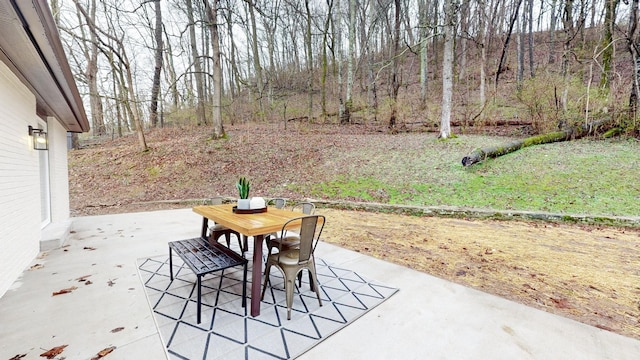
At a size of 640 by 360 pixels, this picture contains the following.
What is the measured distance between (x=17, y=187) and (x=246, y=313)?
10.5 feet

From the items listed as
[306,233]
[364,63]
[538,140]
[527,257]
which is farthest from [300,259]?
[364,63]

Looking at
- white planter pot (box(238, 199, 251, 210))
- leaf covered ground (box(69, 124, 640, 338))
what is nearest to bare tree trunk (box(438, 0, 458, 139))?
leaf covered ground (box(69, 124, 640, 338))

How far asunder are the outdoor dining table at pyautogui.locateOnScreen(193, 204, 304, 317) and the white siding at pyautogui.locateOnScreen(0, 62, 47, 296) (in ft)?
6.09

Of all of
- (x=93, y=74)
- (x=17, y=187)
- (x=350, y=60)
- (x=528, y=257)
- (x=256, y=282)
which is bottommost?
(x=528, y=257)

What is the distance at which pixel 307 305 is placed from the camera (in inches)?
102

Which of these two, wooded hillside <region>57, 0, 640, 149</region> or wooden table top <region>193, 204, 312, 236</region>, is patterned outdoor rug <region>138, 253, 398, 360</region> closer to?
wooden table top <region>193, 204, 312, 236</region>

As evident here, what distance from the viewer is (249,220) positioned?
2.81 metres

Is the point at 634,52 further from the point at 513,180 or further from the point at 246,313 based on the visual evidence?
the point at 246,313

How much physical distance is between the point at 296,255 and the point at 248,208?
88cm

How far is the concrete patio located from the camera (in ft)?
6.37

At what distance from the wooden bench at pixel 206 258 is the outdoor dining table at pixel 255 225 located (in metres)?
0.15

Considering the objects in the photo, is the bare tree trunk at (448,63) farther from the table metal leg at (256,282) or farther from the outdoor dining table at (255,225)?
the table metal leg at (256,282)

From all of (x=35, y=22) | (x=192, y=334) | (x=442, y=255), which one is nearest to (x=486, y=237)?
(x=442, y=255)

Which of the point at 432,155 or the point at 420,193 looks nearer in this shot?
the point at 420,193
